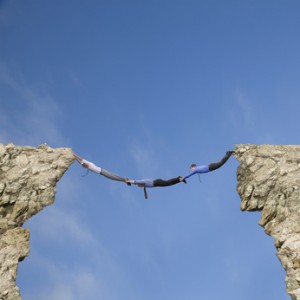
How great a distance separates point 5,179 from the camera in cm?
2259

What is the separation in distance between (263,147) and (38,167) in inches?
511

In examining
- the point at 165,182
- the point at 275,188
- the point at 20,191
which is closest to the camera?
the point at 20,191

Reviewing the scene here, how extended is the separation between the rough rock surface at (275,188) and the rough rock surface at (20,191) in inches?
395

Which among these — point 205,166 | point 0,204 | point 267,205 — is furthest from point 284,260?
point 0,204

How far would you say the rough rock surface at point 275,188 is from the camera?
894 inches

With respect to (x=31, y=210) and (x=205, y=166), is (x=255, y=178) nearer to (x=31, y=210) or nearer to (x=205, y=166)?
(x=205, y=166)

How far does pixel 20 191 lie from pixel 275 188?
14.0 meters

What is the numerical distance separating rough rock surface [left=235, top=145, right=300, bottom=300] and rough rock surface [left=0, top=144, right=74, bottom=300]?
32.9ft

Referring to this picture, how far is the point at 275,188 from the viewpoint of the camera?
79.3 feet

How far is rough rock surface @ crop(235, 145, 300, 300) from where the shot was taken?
22.7 metres

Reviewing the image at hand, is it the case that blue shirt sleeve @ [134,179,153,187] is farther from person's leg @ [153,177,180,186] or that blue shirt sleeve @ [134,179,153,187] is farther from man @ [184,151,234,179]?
man @ [184,151,234,179]

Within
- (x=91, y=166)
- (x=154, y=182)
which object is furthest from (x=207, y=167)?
(x=91, y=166)

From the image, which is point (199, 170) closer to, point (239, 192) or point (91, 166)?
point (239, 192)

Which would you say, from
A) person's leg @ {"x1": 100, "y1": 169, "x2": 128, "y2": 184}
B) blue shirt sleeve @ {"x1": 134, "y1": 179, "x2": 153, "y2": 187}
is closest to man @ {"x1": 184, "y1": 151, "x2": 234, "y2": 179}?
blue shirt sleeve @ {"x1": 134, "y1": 179, "x2": 153, "y2": 187}
